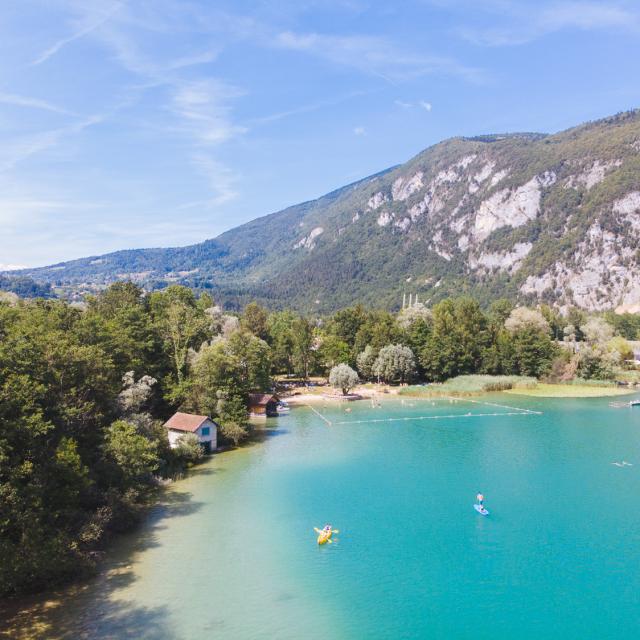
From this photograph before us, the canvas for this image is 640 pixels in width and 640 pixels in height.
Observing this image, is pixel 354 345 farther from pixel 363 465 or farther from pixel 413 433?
pixel 363 465

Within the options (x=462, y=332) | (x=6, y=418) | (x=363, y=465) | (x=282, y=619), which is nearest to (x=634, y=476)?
(x=363, y=465)

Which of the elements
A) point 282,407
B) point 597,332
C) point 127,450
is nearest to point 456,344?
point 282,407

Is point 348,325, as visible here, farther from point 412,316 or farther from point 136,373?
point 136,373

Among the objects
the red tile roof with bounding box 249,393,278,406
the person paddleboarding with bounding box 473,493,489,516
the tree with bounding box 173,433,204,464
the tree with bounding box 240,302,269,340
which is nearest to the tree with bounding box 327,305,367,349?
the tree with bounding box 240,302,269,340

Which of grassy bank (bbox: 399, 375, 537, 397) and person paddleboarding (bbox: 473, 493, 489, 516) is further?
grassy bank (bbox: 399, 375, 537, 397)

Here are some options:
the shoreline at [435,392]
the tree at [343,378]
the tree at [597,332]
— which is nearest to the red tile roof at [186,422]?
the shoreline at [435,392]

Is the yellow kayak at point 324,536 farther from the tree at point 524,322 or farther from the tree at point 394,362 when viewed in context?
the tree at point 524,322

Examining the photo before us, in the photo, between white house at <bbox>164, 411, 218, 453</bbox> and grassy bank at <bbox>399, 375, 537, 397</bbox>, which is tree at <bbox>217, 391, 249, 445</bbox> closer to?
white house at <bbox>164, 411, 218, 453</bbox>
